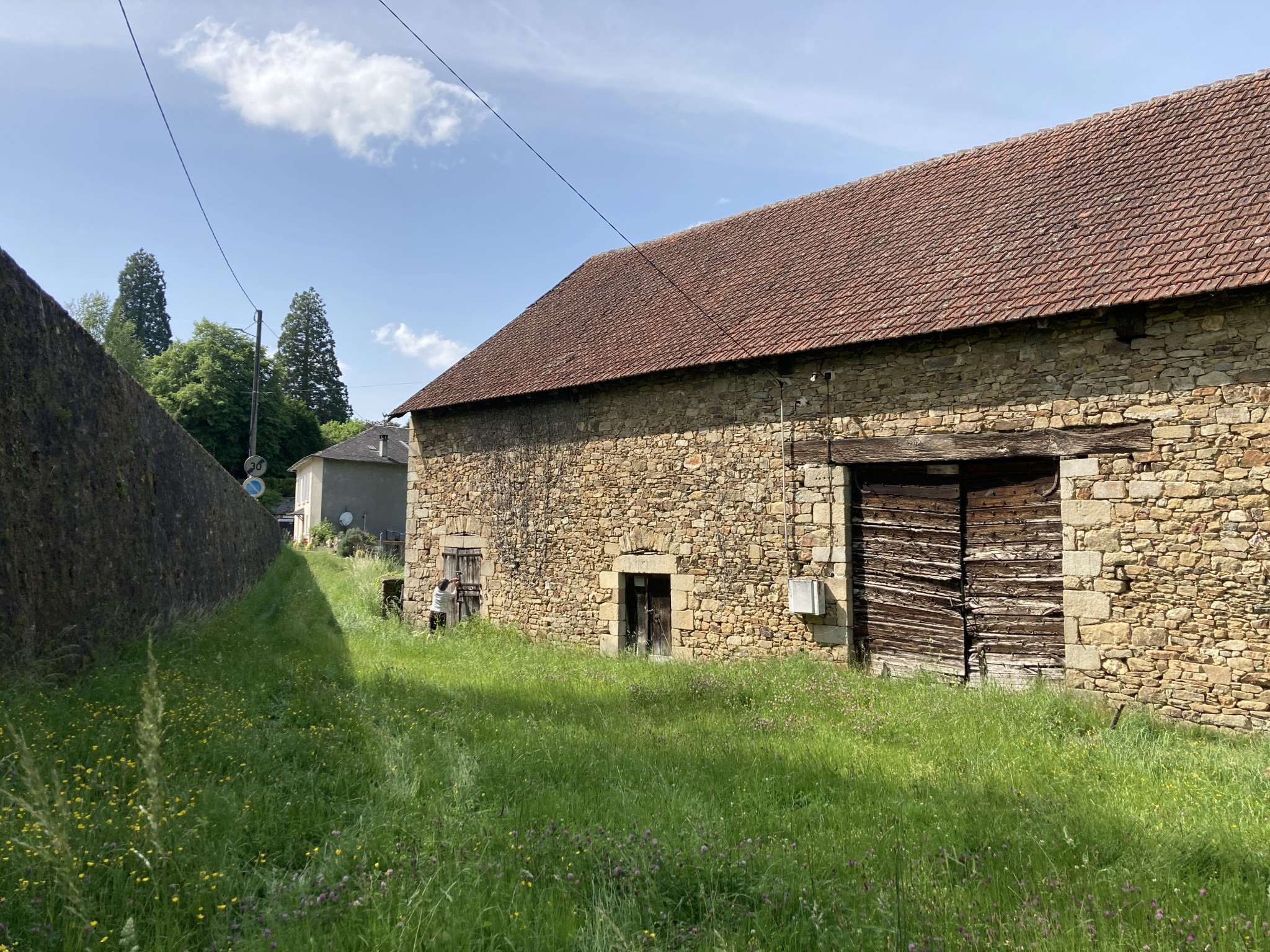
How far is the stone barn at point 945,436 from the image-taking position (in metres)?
7.09

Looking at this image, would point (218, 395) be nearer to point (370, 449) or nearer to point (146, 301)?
point (370, 449)

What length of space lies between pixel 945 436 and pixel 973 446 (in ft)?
1.01

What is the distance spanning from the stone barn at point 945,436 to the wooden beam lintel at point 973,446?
3 cm

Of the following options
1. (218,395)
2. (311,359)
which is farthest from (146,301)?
(218,395)

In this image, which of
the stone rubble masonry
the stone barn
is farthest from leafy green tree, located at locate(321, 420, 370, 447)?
the stone barn

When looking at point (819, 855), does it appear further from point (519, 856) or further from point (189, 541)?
point (189, 541)

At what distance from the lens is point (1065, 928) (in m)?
3.11

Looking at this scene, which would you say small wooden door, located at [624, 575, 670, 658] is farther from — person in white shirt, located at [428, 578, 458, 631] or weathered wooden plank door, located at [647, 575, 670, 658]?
person in white shirt, located at [428, 578, 458, 631]

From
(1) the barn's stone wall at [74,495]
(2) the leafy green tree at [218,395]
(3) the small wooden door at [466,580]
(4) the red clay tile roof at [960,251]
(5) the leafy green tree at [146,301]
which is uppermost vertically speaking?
(5) the leafy green tree at [146,301]

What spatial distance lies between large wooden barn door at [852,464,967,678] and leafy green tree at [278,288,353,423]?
5804 centimetres

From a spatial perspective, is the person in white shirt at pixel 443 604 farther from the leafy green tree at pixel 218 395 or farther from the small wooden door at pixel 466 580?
the leafy green tree at pixel 218 395

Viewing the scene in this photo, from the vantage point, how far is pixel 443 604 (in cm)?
1347

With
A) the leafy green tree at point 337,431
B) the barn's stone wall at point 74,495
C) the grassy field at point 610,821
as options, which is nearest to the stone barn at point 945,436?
the grassy field at point 610,821

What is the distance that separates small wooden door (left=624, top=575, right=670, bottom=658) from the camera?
10.9 metres
